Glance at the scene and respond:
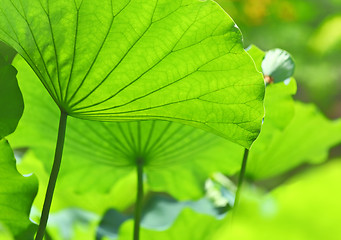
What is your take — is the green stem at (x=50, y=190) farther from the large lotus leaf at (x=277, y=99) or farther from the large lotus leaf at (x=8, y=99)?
the large lotus leaf at (x=277, y=99)

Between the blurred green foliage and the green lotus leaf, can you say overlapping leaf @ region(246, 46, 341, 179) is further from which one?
the blurred green foliage

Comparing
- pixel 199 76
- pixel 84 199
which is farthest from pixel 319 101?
pixel 199 76

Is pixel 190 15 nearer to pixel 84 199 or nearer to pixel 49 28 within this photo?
pixel 49 28

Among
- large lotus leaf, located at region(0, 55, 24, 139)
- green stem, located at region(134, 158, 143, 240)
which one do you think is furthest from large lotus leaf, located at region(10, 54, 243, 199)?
large lotus leaf, located at region(0, 55, 24, 139)

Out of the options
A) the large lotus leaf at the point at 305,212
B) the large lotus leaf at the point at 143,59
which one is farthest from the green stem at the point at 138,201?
the large lotus leaf at the point at 305,212

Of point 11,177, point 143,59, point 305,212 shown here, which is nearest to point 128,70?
point 143,59

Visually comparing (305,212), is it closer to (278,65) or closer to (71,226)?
(278,65)
